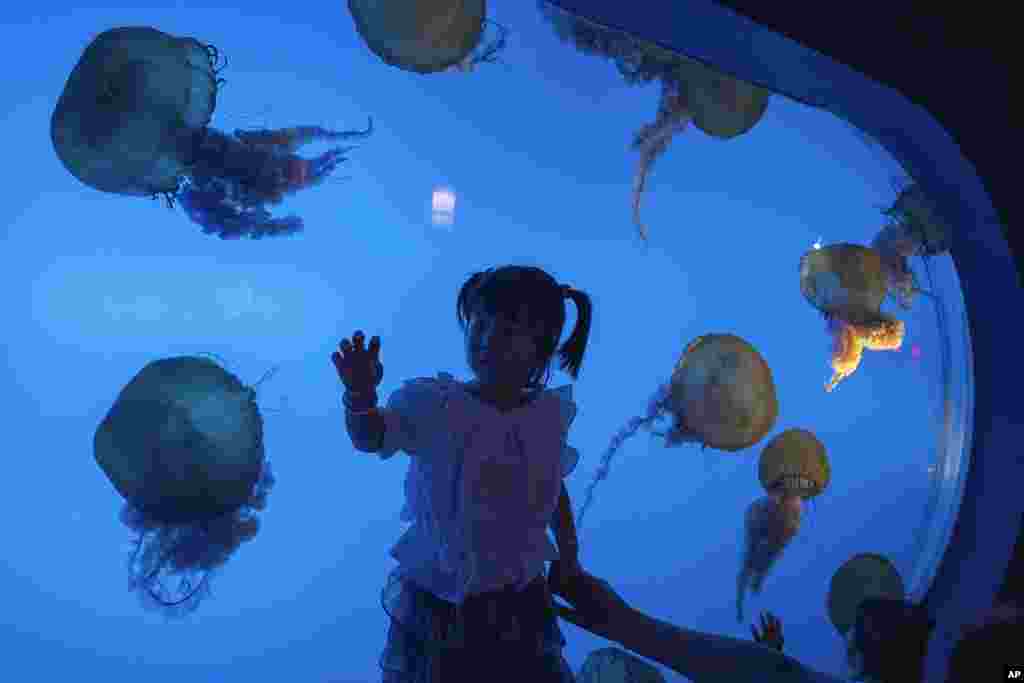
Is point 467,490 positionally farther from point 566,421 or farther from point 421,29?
point 421,29

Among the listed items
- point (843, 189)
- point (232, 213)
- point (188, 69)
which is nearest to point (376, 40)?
point (188, 69)

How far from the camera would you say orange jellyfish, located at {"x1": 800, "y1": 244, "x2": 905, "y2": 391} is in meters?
3.07

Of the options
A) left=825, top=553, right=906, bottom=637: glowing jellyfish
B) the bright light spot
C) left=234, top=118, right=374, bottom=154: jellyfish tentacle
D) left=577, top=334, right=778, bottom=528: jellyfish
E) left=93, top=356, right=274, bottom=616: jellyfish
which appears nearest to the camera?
left=93, top=356, right=274, bottom=616: jellyfish

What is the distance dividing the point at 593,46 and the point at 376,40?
86cm

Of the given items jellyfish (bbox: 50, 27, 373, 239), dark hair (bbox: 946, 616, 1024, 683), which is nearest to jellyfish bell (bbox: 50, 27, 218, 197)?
jellyfish (bbox: 50, 27, 373, 239)

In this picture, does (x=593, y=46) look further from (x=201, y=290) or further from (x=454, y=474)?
(x=454, y=474)

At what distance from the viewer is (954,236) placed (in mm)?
2607

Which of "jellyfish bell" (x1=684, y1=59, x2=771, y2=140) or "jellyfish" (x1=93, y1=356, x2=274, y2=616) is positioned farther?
"jellyfish bell" (x1=684, y1=59, x2=771, y2=140)

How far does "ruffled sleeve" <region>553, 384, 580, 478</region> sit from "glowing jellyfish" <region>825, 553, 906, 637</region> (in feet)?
7.33

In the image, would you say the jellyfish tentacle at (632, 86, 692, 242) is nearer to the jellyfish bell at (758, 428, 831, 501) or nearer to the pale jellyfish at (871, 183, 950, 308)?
the pale jellyfish at (871, 183, 950, 308)

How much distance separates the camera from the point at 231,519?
77.4 inches

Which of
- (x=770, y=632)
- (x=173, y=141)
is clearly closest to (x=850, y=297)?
(x=770, y=632)

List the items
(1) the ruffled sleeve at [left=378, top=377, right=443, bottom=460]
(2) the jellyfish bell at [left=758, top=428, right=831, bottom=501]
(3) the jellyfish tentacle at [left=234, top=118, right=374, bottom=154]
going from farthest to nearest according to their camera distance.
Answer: (2) the jellyfish bell at [left=758, top=428, right=831, bottom=501]
(3) the jellyfish tentacle at [left=234, top=118, right=374, bottom=154]
(1) the ruffled sleeve at [left=378, top=377, right=443, bottom=460]

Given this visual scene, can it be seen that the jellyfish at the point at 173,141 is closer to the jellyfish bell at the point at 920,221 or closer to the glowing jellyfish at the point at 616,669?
the glowing jellyfish at the point at 616,669
